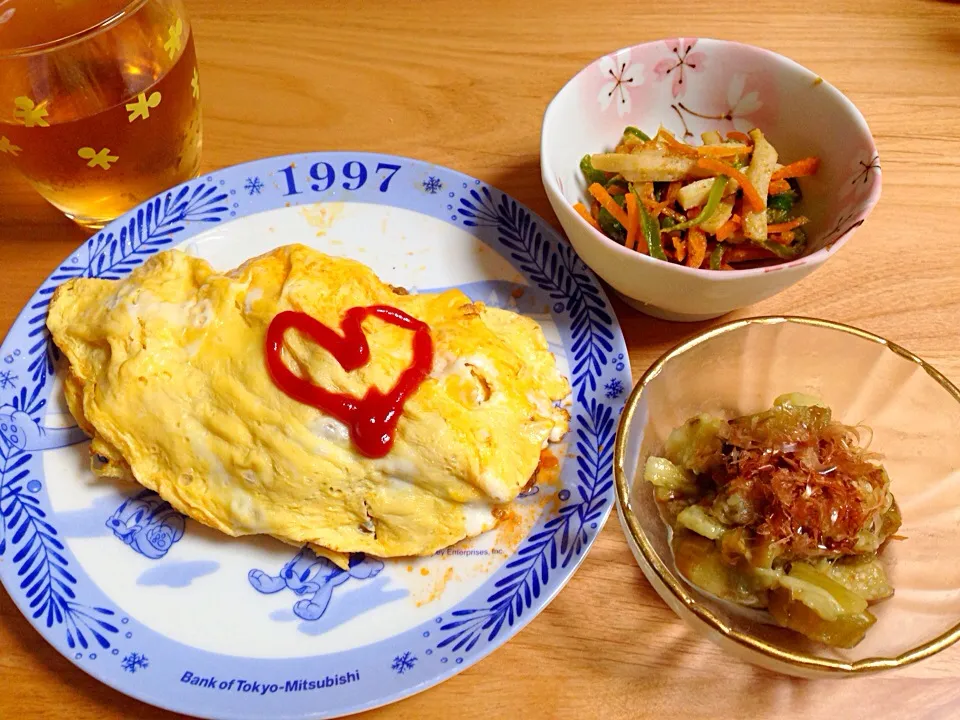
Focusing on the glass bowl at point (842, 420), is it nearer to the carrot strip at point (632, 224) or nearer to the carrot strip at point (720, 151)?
the carrot strip at point (632, 224)

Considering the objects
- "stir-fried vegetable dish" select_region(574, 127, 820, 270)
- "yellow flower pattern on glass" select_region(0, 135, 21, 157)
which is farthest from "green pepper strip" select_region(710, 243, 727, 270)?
"yellow flower pattern on glass" select_region(0, 135, 21, 157)

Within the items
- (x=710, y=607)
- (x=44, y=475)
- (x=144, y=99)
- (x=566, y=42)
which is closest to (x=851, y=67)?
(x=566, y=42)

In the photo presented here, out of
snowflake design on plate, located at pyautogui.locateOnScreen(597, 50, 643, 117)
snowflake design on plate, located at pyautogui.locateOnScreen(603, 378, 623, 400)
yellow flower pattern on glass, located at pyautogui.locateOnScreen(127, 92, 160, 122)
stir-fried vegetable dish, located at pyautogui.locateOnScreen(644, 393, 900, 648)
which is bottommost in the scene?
snowflake design on plate, located at pyautogui.locateOnScreen(603, 378, 623, 400)

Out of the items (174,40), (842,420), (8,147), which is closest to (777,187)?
(842,420)

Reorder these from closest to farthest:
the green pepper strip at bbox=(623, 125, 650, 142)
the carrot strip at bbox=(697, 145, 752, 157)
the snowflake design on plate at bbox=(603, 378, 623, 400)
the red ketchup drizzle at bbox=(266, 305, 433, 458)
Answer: the red ketchup drizzle at bbox=(266, 305, 433, 458) < the snowflake design on plate at bbox=(603, 378, 623, 400) < the carrot strip at bbox=(697, 145, 752, 157) < the green pepper strip at bbox=(623, 125, 650, 142)

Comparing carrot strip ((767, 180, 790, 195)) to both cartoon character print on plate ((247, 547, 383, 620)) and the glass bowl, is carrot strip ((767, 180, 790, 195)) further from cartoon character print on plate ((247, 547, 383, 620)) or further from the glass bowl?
cartoon character print on plate ((247, 547, 383, 620))
